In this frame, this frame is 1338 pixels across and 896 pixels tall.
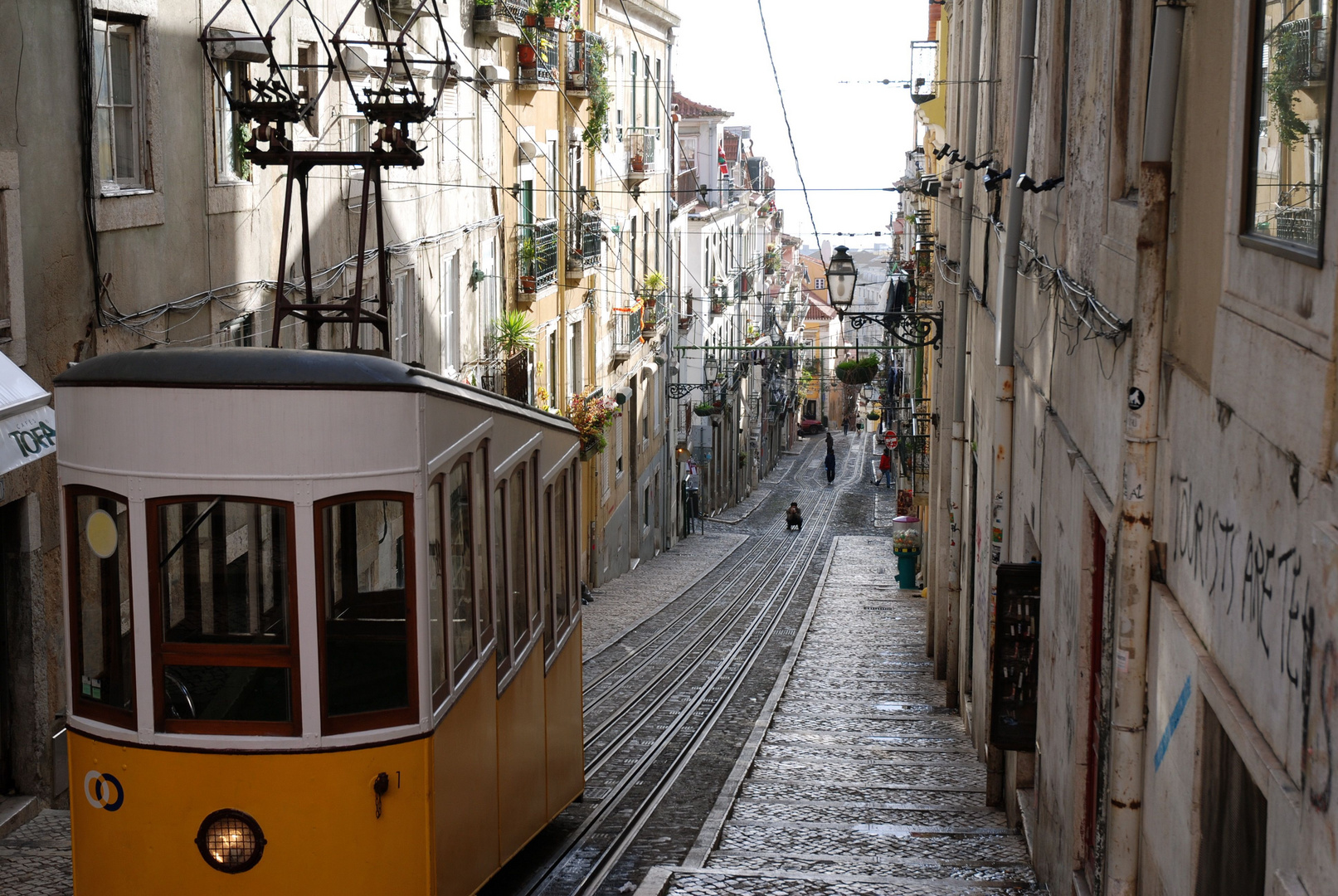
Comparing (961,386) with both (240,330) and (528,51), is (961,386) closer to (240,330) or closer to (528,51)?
(240,330)

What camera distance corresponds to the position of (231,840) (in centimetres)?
530

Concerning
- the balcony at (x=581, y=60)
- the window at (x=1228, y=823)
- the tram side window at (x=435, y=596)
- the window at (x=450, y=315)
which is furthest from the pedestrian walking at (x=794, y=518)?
the window at (x=1228, y=823)

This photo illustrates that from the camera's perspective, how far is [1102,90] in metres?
→ 6.65

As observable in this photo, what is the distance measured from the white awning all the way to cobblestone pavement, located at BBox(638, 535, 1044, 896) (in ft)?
14.0

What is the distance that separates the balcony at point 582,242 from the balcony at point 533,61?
3.39m

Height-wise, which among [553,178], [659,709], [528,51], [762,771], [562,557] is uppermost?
[528,51]

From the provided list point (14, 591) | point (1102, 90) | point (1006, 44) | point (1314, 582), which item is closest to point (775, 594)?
point (1006, 44)

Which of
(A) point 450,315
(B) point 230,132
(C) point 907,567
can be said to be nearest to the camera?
(B) point 230,132

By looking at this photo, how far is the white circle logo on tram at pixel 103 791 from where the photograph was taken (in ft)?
17.8

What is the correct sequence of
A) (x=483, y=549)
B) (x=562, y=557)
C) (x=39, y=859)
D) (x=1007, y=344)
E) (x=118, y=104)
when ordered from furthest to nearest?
(x=118, y=104), (x=1007, y=344), (x=562, y=557), (x=39, y=859), (x=483, y=549)

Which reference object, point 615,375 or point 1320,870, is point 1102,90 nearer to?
point 1320,870

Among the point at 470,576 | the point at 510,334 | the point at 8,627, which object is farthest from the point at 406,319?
the point at 470,576

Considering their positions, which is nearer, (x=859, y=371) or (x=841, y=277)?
(x=841, y=277)

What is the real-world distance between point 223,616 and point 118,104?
6.69m
